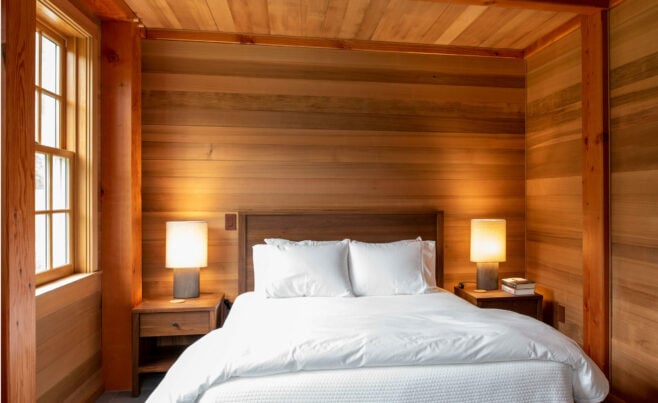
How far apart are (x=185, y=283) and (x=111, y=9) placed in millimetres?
1865

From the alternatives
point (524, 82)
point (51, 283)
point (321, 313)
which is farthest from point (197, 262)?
point (524, 82)

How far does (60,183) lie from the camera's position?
8.48ft

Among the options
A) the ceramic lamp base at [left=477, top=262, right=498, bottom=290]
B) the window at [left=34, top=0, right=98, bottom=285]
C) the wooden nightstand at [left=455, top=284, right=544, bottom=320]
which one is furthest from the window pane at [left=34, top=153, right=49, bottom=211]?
the ceramic lamp base at [left=477, top=262, right=498, bottom=290]

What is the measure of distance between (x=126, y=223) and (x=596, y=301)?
10.3ft

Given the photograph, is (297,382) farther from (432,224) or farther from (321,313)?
(432,224)

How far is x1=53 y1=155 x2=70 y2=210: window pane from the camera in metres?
2.53

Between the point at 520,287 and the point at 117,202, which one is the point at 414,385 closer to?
the point at 520,287

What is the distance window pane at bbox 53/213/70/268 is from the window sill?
0.32 ft

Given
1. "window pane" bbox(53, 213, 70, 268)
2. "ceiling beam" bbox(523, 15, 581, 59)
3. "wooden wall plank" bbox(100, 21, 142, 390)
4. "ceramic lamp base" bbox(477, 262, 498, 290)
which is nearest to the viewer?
"window pane" bbox(53, 213, 70, 268)

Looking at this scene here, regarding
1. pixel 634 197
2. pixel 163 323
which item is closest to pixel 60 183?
pixel 163 323

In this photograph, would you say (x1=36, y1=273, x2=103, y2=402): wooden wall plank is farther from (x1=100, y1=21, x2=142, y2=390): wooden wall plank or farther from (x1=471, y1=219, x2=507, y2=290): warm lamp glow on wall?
(x1=471, y1=219, x2=507, y2=290): warm lamp glow on wall

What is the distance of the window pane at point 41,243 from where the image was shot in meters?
2.33

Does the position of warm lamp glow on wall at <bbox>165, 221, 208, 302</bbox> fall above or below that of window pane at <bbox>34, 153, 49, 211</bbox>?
below

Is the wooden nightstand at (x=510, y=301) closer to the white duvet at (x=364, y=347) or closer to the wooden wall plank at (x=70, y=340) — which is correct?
the white duvet at (x=364, y=347)
